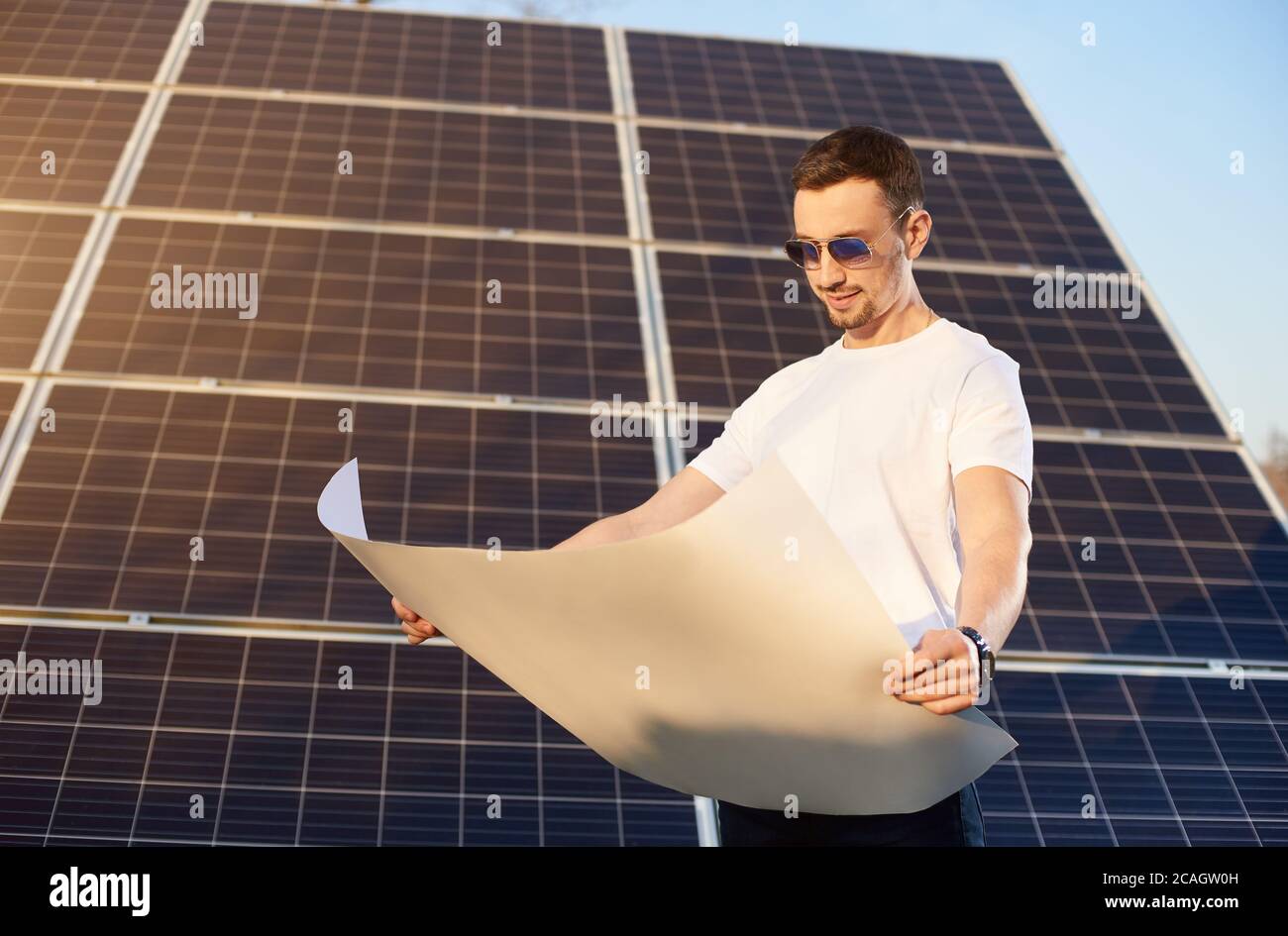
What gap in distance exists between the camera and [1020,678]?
5.28 metres

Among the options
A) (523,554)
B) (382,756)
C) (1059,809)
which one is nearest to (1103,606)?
(1059,809)

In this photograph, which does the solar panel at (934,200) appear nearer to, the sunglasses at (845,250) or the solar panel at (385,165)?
the solar panel at (385,165)

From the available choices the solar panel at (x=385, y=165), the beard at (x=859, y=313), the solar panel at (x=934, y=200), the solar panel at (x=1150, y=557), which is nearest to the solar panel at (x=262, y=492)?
the solar panel at (x=1150, y=557)

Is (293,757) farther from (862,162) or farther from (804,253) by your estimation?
(862,162)

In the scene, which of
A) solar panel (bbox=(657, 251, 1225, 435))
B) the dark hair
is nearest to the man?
the dark hair

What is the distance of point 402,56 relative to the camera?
8.22 metres

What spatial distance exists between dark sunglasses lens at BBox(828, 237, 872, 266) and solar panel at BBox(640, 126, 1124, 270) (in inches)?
192

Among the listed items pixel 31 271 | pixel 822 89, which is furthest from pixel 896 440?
pixel 822 89

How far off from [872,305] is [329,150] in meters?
5.63

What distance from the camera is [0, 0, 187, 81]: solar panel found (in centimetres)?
778

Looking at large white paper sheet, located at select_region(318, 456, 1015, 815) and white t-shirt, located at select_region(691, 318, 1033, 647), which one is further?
white t-shirt, located at select_region(691, 318, 1033, 647)

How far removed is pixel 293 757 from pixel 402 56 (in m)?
4.99

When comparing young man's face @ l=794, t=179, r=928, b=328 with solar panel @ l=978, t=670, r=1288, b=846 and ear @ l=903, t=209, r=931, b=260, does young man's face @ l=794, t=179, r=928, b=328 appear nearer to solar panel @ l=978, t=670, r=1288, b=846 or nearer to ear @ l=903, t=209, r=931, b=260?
ear @ l=903, t=209, r=931, b=260
